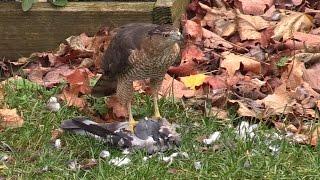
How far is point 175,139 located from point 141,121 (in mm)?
291

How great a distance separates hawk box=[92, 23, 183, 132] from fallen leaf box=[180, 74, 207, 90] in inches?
22.3

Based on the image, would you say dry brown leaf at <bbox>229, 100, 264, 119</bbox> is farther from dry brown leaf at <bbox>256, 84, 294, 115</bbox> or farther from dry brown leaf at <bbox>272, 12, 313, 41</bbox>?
dry brown leaf at <bbox>272, 12, 313, 41</bbox>

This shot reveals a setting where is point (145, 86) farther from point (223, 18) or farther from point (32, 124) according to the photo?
point (223, 18)

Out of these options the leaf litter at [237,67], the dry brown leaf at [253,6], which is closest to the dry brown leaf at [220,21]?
the leaf litter at [237,67]

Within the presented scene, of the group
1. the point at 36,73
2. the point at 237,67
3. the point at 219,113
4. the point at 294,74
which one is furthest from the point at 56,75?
the point at 294,74

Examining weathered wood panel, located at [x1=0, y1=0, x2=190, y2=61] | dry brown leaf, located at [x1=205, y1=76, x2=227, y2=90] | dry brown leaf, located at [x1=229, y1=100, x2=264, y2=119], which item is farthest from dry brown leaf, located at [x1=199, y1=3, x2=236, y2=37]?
dry brown leaf, located at [x1=229, y1=100, x2=264, y2=119]

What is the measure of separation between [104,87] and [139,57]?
647 mm

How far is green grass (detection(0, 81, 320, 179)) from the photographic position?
4.50 m

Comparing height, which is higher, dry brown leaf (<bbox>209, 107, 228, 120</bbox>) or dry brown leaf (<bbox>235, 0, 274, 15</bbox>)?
dry brown leaf (<bbox>235, 0, 274, 15</bbox>)

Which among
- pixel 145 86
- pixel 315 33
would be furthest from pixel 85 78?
pixel 315 33

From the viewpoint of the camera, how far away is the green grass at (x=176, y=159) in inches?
177

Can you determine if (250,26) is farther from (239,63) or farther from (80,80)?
(80,80)

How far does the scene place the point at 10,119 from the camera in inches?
208

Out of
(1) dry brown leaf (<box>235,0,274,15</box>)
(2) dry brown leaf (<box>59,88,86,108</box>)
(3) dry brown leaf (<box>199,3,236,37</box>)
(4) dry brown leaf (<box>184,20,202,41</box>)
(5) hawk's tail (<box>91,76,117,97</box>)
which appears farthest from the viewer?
(1) dry brown leaf (<box>235,0,274,15</box>)
